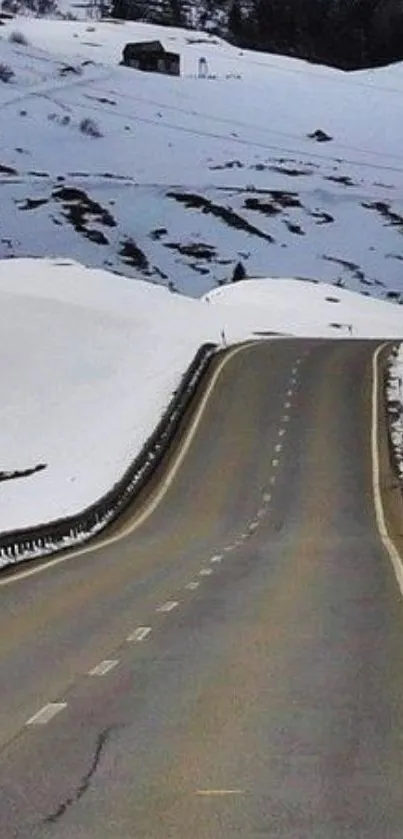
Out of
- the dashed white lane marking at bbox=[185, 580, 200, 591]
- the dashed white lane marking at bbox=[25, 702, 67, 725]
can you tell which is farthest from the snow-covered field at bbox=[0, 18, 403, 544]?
the dashed white lane marking at bbox=[25, 702, 67, 725]

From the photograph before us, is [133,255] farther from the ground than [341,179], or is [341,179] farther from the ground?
[341,179]

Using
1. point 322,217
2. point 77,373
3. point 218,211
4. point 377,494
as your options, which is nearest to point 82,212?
point 218,211

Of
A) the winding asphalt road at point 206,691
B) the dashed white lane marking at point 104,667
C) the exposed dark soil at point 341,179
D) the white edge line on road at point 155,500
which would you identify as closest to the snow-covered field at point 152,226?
the exposed dark soil at point 341,179

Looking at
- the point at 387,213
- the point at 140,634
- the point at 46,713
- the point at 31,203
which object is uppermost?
the point at 46,713

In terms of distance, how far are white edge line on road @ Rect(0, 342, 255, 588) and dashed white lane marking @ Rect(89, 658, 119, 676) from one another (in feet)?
31.9

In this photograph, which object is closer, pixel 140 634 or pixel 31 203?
pixel 140 634

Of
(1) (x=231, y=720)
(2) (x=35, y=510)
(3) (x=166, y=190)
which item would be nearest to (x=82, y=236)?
(3) (x=166, y=190)

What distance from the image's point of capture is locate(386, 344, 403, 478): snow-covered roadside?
162 ft

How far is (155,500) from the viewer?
42.7m

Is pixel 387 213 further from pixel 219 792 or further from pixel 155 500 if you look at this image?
pixel 219 792

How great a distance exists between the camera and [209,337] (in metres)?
74.6

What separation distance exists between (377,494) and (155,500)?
553 cm

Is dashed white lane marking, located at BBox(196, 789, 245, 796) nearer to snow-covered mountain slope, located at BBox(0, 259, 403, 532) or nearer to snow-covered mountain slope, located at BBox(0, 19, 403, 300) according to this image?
snow-covered mountain slope, located at BBox(0, 259, 403, 532)

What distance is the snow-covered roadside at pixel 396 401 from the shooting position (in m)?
49.5
